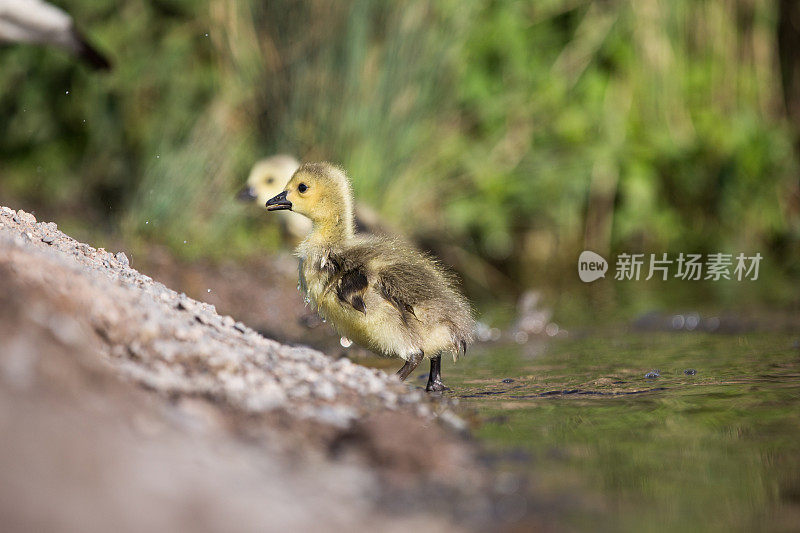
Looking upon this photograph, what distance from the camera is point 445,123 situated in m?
9.24

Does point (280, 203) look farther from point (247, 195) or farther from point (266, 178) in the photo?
point (247, 195)

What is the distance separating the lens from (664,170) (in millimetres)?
9953

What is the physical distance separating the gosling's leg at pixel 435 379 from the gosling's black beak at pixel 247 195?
3.74 m

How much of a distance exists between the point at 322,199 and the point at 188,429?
93.5 inches

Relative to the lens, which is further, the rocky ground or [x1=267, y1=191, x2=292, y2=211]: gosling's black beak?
[x1=267, y1=191, x2=292, y2=211]: gosling's black beak

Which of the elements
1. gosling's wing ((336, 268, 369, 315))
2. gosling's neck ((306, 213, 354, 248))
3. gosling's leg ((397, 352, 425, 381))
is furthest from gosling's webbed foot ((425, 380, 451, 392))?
gosling's neck ((306, 213, 354, 248))

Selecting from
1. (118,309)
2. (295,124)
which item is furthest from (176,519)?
(295,124)

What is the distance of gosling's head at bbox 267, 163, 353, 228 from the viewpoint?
464cm

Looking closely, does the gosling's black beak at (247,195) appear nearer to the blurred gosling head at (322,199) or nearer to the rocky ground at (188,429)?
the blurred gosling head at (322,199)

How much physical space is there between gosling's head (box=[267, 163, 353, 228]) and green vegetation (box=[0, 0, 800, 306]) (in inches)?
125

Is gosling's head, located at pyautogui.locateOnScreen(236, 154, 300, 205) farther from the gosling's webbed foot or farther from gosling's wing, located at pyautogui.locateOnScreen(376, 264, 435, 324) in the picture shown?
the gosling's webbed foot

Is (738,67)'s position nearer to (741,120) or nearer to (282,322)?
(741,120)

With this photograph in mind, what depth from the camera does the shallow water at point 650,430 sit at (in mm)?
2418

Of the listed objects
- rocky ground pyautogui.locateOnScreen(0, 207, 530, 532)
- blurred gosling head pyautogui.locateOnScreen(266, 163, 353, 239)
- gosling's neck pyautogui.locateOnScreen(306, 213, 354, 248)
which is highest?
blurred gosling head pyautogui.locateOnScreen(266, 163, 353, 239)
